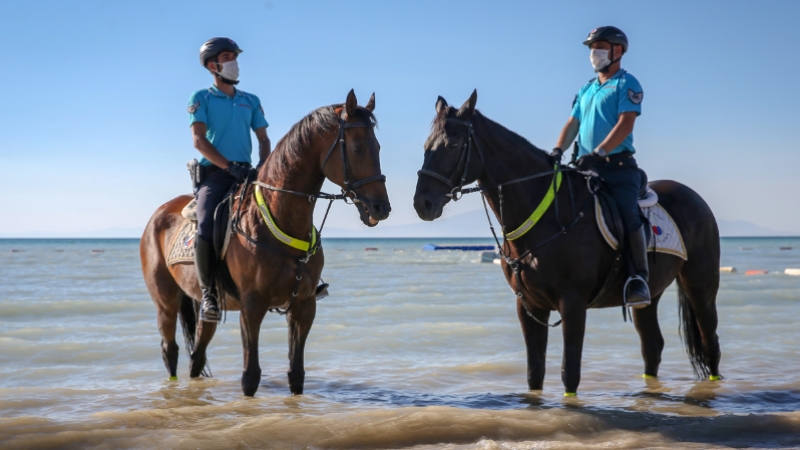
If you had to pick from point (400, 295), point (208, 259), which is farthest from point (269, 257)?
point (400, 295)

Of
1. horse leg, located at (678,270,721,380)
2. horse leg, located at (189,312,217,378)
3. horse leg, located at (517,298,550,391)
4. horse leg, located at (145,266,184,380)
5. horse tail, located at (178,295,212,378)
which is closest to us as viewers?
horse leg, located at (517,298,550,391)

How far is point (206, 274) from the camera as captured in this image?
18.1 feet

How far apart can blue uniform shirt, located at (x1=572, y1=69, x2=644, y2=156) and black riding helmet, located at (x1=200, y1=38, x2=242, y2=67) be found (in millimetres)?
2837

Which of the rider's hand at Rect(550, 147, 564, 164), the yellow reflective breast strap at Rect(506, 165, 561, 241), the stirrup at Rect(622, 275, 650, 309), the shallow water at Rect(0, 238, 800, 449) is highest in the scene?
the rider's hand at Rect(550, 147, 564, 164)

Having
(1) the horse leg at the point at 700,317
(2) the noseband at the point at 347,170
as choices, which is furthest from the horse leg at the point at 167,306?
(1) the horse leg at the point at 700,317

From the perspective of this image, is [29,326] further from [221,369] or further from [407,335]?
[407,335]

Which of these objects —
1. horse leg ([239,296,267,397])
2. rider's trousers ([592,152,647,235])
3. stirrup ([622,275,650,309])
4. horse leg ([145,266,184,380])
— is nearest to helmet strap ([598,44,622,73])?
rider's trousers ([592,152,647,235])

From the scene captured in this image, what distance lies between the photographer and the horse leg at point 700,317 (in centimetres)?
625

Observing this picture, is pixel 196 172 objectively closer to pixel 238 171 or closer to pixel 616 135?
pixel 238 171

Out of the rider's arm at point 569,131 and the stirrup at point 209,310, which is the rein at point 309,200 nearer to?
the stirrup at point 209,310

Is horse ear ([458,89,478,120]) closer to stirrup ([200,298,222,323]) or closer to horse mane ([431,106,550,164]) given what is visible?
horse mane ([431,106,550,164])

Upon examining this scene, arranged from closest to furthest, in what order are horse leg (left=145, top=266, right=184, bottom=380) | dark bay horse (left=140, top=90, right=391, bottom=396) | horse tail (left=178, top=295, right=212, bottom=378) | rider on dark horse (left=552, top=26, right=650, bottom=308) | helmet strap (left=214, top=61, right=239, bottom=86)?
dark bay horse (left=140, top=90, right=391, bottom=396) < rider on dark horse (left=552, top=26, right=650, bottom=308) < helmet strap (left=214, top=61, right=239, bottom=86) < horse leg (left=145, top=266, right=184, bottom=380) < horse tail (left=178, top=295, right=212, bottom=378)

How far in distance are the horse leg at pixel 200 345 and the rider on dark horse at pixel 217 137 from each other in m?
1.07

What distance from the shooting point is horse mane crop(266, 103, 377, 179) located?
5074 mm
